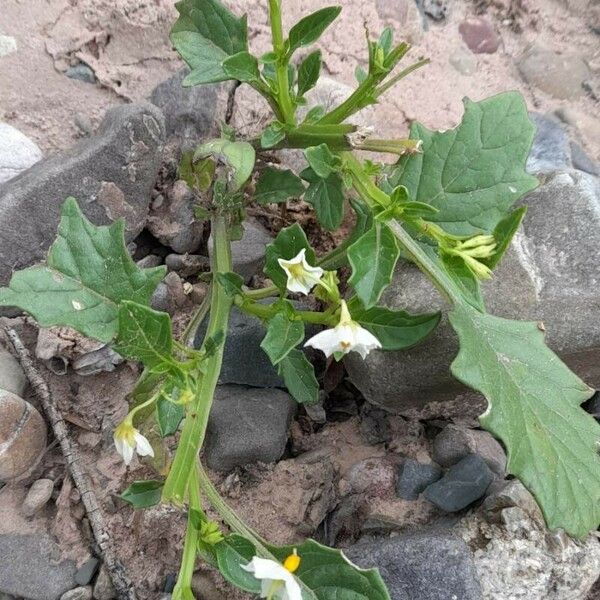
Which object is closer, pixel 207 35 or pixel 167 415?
pixel 167 415

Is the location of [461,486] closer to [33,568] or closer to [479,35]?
[33,568]

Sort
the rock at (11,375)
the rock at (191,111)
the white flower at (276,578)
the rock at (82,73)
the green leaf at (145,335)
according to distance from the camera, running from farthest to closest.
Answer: the rock at (82,73) → the rock at (191,111) → the rock at (11,375) → the green leaf at (145,335) → the white flower at (276,578)

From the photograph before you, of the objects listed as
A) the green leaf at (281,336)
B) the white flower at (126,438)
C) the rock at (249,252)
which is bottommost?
the rock at (249,252)

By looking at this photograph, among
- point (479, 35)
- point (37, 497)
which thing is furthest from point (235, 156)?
point (479, 35)

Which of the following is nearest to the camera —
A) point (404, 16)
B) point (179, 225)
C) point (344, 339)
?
point (344, 339)

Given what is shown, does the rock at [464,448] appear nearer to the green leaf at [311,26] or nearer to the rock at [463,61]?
the green leaf at [311,26]

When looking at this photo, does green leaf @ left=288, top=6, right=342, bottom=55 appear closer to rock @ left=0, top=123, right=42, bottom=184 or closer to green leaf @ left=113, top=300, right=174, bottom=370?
green leaf @ left=113, top=300, right=174, bottom=370

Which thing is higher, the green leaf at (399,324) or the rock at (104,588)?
the green leaf at (399,324)

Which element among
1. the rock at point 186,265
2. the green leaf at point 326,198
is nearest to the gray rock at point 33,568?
the rock at point 186,265
